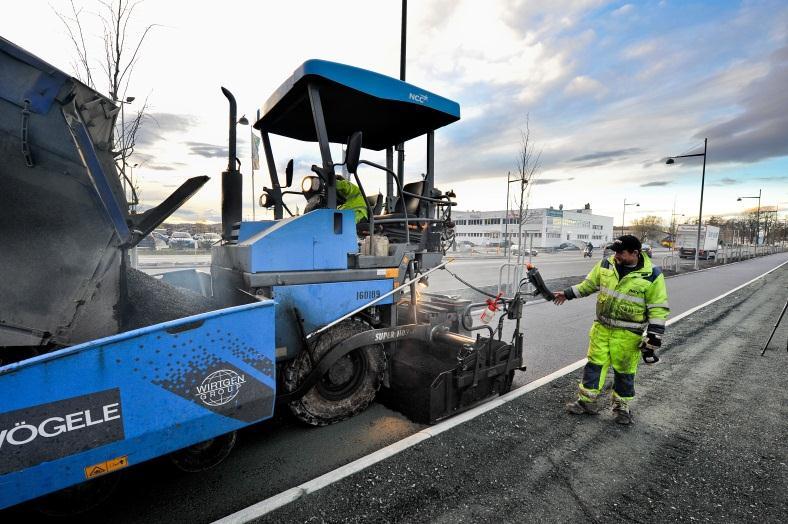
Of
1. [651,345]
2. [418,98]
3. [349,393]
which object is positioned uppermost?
[418,98]

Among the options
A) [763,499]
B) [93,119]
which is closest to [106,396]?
[93,119]

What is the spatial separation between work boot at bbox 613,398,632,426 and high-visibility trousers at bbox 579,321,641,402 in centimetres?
5

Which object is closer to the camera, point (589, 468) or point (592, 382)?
point (589, 468)

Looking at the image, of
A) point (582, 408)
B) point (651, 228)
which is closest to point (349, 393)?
point (582, 408)

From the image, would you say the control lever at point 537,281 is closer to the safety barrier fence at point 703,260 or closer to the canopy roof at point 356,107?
the canopy roof at point 356,107

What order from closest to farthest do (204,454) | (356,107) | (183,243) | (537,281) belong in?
(204,454), (356,107), (537,281), (183,243)

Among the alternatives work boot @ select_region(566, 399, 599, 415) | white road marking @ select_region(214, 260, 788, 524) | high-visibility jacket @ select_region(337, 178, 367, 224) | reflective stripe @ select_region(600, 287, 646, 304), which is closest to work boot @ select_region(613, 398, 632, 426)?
work boot @ select_region(566, 399, 599, 415)

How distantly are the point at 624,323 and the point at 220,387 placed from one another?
11.5ft

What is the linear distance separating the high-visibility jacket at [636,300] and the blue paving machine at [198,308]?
2.89 feet

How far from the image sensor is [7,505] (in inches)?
66.0

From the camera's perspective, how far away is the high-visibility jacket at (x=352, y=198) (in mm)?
3578

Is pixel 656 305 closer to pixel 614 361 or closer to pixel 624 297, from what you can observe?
pixel 624 297

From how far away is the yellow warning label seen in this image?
1.87 meters

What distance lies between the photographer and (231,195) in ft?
12.1
